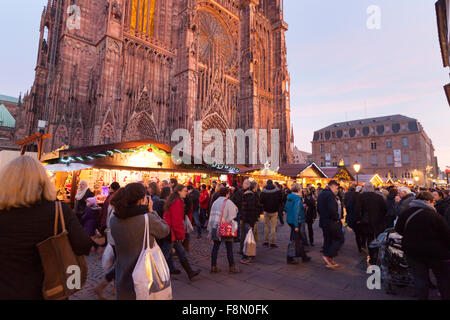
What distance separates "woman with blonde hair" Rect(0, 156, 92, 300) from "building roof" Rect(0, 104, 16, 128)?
136ft

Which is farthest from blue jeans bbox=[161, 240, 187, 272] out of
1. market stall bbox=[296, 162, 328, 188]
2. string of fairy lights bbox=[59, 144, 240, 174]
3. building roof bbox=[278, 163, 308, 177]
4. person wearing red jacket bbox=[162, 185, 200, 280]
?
market stall bbox=[296, 162, 328, 188]

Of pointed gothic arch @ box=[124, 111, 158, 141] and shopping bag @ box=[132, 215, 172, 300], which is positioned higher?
pointed gothic arch @ box=[124, 111, 158, 141]

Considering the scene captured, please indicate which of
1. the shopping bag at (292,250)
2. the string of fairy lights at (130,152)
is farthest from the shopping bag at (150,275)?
the string of fairy lights at (130,152)

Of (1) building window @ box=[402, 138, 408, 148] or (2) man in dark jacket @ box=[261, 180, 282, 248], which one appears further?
(1) building window @ box=[402, 138, 408, 148]

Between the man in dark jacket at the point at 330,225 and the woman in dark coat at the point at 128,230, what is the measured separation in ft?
12.9

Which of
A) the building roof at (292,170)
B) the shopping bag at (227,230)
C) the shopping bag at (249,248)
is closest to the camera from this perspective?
the shopping bag at (227,230)

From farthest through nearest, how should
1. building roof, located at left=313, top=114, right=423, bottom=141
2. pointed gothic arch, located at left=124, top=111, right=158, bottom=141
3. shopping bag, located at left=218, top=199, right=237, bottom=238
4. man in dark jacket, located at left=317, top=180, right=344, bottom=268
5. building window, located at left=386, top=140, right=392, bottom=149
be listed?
building window, located at left=386, top=140, right=392, bottom=149
building roof, located at left=313, top=114, right=423, bottom=141
pointed gothic arch, located at left=124, top=111, right=158, bottom=141
man in dark jacket, located at left=317, top=180, right=344, bottom=268
shopping bag, located at left=218, top=199, right=237, bottom=238

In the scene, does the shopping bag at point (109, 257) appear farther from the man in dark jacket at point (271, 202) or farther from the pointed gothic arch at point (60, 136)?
the pointed gothic arch at point (60, 136)

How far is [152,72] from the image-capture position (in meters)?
20.8

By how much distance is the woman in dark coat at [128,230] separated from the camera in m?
2.38

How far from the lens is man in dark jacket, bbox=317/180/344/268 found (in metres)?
4.96

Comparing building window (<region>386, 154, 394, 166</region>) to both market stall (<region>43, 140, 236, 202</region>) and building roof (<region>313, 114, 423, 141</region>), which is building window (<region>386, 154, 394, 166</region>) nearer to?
building roof (<region>313, 114, 423, 141</region>)

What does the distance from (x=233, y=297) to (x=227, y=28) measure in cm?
3101

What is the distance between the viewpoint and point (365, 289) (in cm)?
404
